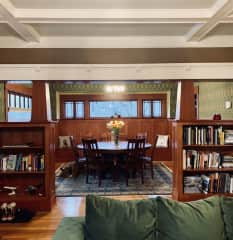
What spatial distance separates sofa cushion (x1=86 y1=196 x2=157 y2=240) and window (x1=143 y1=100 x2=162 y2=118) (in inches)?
284

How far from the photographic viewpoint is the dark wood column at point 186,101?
4930mm

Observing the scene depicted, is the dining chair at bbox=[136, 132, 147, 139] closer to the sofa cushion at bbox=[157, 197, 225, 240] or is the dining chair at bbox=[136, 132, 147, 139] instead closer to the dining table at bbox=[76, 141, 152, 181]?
the dining table at bbox=[76, 141, 152, 181]

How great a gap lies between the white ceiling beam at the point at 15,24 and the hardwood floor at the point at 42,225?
2656mm

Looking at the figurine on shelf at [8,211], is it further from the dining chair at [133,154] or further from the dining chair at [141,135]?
the dining chair at [141,135]

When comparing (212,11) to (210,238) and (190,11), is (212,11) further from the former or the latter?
(210,238)

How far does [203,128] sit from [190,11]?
1.94m

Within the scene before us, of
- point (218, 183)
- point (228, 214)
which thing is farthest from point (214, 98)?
point (228, 214)

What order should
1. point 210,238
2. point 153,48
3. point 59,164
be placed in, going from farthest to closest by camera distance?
point 59,164
point 153,48
point 210,238

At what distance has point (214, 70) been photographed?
4.88 m

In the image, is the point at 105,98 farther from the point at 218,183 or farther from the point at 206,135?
the point at 218,183

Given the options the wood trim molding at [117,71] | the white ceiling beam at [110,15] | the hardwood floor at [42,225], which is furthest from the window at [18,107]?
the white ceiling beam at [110,15]

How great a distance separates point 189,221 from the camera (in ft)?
7.03

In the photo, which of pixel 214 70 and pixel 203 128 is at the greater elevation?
pixel 214 70

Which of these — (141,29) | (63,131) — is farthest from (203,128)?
(63,131)
